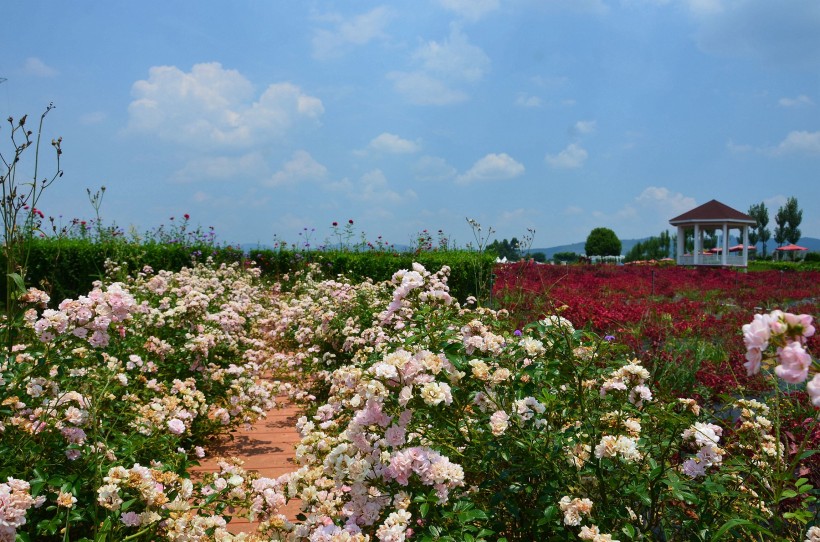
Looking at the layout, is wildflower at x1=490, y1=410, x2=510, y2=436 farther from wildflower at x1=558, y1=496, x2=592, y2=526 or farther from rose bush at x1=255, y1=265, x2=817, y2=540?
wildflower at x1=558, y1=496, x2=592, y2=526

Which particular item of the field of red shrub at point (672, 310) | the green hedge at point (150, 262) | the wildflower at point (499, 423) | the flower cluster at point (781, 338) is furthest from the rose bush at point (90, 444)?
the green hedge at point (150, 262)

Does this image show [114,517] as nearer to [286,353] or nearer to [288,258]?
[286,353]

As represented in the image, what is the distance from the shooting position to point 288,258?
13.1m

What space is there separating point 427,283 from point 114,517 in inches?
62.4

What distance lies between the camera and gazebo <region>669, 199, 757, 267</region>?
2527cm

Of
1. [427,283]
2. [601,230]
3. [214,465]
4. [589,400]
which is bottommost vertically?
[214,465]

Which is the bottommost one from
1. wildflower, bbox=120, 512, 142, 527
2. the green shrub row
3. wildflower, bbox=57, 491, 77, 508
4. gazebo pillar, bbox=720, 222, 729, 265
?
wildflower, bbox=120, 512, 142, 527

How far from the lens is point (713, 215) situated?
2633 cm

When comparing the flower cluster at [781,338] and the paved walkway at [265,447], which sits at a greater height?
the flower cluster at [781,338]

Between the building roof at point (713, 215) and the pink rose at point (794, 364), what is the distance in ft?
91.2

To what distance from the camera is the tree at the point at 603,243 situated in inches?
1794

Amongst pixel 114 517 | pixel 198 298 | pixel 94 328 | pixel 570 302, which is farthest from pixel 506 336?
pixel 570 302

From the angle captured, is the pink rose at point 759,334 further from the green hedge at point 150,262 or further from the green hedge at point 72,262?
the green hedge at point 72,262

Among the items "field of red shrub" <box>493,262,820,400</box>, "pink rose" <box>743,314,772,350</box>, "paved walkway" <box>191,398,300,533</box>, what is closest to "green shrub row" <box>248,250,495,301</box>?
"field of red shrub" <box>493,262,820,400</box>
